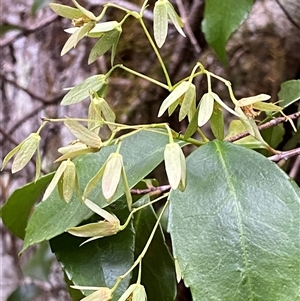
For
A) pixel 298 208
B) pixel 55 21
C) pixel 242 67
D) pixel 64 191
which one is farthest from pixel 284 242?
pixel 55 21

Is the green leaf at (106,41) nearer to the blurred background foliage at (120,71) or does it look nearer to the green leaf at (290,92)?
the green leaf at (290,92)

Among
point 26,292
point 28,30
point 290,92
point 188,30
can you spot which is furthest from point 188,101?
point 28,30

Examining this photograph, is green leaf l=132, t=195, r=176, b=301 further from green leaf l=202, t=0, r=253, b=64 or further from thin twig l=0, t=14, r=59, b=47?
thin twig l=0, t=14, r=59, b=47

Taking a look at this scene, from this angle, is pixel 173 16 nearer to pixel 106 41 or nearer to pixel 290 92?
pixel 106 41

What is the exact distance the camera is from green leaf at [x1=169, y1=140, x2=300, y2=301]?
395 millimetres

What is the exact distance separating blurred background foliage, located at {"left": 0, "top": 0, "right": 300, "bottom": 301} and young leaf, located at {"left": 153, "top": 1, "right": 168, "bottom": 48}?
42 cm

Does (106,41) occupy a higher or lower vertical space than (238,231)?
higher

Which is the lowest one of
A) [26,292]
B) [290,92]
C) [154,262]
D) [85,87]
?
[26,292]

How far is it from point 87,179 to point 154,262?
0.12 metres

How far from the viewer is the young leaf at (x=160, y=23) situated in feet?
1.57

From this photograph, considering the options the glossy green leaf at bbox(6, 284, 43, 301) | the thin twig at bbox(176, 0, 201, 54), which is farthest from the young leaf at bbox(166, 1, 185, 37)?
the glossy green leaf at bbox(6, 284, 43, 301)

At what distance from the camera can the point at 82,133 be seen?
0.44 metres

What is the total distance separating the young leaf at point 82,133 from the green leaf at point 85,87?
0.30 ft

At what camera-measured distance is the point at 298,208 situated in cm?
43
